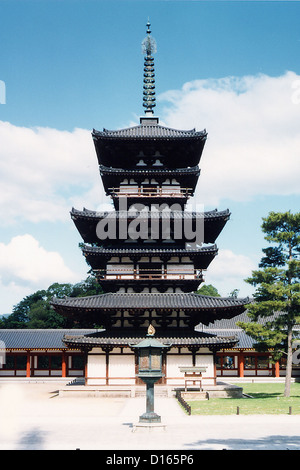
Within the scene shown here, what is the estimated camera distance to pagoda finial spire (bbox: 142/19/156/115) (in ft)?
133

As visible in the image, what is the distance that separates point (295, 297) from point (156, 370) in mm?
12635

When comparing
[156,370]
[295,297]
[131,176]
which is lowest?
[156,370]

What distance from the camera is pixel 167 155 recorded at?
35.2m

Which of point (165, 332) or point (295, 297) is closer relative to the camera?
point (295, 297)

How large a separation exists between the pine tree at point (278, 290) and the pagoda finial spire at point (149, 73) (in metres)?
16.6

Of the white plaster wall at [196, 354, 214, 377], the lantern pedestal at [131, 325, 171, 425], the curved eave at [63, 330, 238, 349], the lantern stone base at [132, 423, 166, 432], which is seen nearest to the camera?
the lantern stone base at [132, 423, 166, 432]

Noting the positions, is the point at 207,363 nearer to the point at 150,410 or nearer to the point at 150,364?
the point at 150,364

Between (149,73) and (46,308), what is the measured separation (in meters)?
45.9

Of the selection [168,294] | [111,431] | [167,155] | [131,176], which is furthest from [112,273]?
[111,431]

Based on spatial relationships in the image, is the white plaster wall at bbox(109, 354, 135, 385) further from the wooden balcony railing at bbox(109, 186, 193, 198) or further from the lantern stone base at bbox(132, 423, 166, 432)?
the lantern stone base at bbox(132, 423, 166, 432)

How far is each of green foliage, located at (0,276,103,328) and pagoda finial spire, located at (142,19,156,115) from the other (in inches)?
1528

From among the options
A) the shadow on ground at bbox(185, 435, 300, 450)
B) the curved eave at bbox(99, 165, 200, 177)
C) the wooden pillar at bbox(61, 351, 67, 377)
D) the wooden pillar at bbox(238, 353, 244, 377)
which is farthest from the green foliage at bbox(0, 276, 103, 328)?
the shadow on ground at bbox(185, 435, 300, 450)

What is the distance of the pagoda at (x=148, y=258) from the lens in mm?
30219
